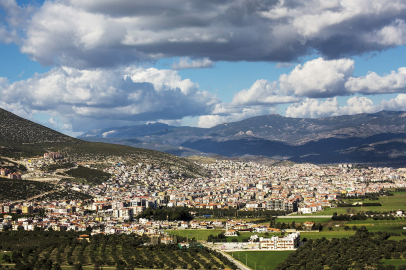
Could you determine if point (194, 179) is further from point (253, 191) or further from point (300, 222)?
point (300, 222)

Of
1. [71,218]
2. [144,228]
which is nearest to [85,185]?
[71,218]

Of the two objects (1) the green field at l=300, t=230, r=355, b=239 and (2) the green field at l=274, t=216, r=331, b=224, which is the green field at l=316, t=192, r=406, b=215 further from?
(1) the green field at l=300, t=230, r=355, b=239

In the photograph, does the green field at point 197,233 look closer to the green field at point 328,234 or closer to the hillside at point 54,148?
the green field at point 328,234

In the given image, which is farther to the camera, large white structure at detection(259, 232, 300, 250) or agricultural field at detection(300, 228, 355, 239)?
agricultural field at detection(300, 228, 355, 239)

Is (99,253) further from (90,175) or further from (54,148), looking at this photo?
(54,148)

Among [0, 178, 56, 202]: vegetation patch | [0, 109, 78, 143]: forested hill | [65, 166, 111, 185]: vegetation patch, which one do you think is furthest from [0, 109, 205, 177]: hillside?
[0, 178, 56, 202]: vegetation patch

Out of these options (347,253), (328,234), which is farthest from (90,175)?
(347,253)
